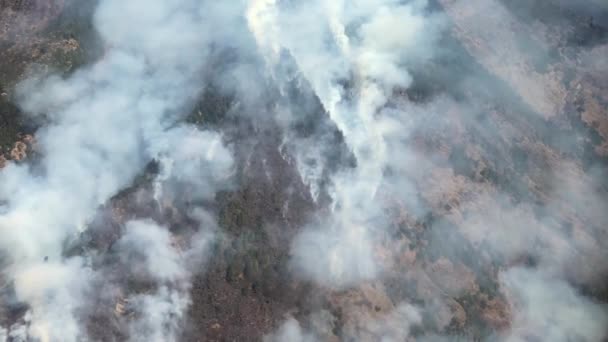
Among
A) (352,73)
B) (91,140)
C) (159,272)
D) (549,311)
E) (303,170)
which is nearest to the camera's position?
(159,272)

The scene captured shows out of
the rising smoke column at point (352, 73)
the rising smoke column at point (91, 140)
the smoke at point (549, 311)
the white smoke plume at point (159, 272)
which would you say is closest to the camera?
the white smoke plume at point (159, 272)

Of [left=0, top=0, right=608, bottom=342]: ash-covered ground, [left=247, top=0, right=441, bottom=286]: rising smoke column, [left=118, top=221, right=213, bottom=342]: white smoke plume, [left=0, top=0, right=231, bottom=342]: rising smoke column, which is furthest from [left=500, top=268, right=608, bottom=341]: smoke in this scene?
[left=0, top=0, right=231, bottom=342]: rising smoke column

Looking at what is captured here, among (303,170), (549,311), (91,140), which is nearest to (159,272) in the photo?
(91,140)

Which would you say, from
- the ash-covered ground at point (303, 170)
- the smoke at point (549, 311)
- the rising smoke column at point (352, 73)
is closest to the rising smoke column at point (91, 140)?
the ash-covered ground at point (303, 170)

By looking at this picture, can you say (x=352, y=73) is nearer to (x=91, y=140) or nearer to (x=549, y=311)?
(x=91, y=140)

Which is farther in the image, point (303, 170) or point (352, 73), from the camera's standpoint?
point (352, 73)

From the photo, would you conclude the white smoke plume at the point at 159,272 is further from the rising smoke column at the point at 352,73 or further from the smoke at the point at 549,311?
the smoke at the point at 549,311

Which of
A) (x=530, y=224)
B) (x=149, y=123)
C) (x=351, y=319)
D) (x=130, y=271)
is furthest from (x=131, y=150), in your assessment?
(x=530, y=224)

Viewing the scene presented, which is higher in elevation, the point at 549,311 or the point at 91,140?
the point at 91,140
